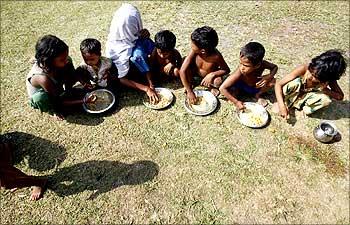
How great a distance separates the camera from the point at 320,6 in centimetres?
604

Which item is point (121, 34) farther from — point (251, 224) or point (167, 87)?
point (251, 224)

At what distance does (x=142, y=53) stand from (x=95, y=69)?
645 millimetres

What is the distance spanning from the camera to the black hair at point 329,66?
3352 mm

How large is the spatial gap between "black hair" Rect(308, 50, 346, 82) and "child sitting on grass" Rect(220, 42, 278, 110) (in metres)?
0.54

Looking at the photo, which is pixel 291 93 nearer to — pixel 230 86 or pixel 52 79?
pixel 230 86

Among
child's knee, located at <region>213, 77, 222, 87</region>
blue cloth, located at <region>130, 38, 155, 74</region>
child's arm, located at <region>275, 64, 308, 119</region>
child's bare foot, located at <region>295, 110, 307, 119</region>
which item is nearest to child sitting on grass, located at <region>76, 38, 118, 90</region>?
blue cloth, located at <region>130, 38, 155, 74</region>

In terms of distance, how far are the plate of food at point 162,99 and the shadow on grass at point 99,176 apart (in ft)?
2.78

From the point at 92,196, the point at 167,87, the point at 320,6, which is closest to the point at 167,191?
the point at 92,196

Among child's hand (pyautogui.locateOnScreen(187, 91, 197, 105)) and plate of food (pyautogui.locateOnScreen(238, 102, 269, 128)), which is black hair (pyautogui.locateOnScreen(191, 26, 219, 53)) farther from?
plate of food (pyautogui.locateOnScreen(238, 102, 269, 128))

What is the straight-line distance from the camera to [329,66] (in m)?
3.36

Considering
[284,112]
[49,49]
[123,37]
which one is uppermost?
[49,49]

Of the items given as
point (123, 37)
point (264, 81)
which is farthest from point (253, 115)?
point (123, 37)

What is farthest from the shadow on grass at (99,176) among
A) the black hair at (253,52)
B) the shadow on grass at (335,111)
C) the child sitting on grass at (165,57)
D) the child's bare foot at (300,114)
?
the shadow on grass at (335,111)

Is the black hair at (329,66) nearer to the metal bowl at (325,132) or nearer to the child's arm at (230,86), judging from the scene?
the metal bowl at (325,132)
